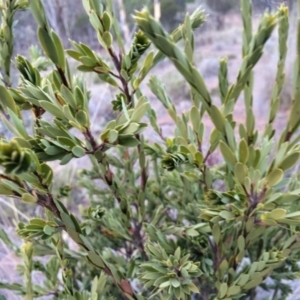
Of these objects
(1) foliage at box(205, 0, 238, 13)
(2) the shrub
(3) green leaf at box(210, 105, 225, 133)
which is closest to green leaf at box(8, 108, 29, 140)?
(2) the shrub

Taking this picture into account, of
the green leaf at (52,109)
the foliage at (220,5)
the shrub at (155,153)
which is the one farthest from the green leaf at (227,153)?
the foliage at (220,5)

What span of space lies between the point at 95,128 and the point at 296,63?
2.40 metres

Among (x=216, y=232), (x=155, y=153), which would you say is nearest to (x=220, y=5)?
(x=155, y=153)

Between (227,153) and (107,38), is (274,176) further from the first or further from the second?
(107,38)

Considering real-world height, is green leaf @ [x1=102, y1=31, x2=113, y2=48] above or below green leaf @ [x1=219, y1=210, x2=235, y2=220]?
above

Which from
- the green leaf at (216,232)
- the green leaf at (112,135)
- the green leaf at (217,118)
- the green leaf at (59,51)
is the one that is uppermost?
the green leaf at (59,51)

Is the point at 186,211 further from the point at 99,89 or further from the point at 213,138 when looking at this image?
the point at 99,89

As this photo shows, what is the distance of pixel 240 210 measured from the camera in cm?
25

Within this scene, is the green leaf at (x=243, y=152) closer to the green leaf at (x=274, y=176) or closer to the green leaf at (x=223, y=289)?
the green leaf at (x=274, y=176)

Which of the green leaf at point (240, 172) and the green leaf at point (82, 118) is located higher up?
the green leaf at point (82, 118)

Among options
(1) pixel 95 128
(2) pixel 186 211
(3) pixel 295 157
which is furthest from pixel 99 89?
(3) pixel 295 157

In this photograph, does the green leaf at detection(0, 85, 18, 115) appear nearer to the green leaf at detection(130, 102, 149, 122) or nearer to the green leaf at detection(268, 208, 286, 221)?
the green leaf at detection(130, 102, 149, 122)

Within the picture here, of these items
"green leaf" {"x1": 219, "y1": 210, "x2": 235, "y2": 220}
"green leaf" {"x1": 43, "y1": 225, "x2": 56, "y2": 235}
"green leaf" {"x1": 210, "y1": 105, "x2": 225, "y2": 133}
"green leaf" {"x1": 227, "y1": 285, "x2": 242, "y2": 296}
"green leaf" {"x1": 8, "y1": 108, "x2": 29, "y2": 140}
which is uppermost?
"green leaf" {"x1": 8, "y1": 108, "x2": 29, "y2": 140}

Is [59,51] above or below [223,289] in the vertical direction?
above
